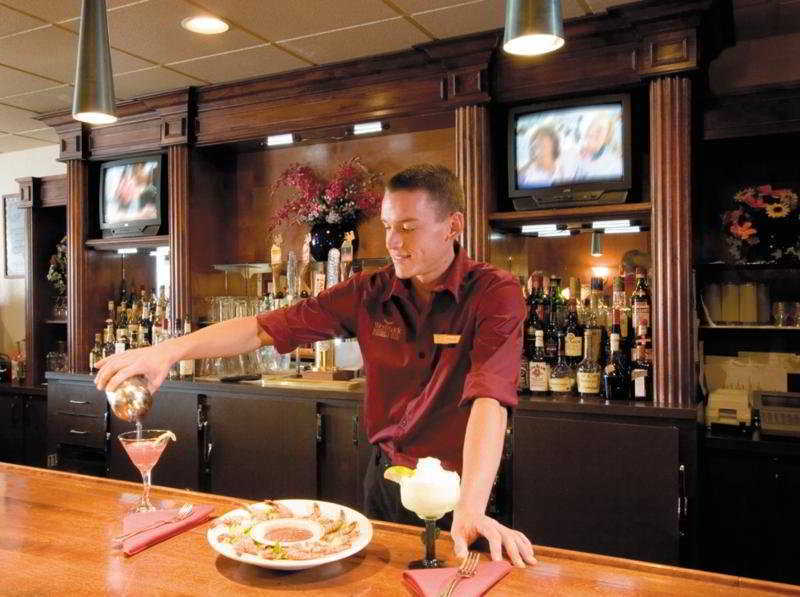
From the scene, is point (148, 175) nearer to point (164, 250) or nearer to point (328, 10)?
point (164, 250)

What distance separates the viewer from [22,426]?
516 cm

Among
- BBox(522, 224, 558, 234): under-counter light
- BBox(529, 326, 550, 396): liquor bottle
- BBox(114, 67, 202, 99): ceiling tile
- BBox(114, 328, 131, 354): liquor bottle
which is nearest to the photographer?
BBox(529, 326, 550, 396): liquor bottle

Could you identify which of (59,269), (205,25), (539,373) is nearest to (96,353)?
(59,269)

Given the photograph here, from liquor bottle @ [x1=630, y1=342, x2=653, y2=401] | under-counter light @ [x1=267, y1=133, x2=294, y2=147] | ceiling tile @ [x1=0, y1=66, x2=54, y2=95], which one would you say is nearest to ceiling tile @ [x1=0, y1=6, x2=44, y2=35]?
ceiling tile @ [x1=0, y1=66, x2=54, y2=95]

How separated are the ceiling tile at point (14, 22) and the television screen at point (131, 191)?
3.83ft

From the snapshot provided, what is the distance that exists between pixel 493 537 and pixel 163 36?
3012 millimetres

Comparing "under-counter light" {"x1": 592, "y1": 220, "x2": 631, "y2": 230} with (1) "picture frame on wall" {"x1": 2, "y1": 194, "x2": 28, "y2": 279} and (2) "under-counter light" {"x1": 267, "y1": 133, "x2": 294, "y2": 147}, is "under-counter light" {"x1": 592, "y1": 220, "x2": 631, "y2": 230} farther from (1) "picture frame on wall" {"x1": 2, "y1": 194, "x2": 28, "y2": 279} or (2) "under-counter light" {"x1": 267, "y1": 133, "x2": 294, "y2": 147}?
(1) "picture frame on wall" {"x1": 2, "y1": 194, "x2": 28, "y2": 279}

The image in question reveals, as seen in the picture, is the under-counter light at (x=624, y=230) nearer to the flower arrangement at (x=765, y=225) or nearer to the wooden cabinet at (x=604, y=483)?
the flower arrangement at (x=765, y=225)

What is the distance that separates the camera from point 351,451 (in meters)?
3.46

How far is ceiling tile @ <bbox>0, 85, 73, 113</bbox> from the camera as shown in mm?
4277

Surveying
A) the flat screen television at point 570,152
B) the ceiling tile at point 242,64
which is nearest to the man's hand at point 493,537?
the flat screen television at point 570,152

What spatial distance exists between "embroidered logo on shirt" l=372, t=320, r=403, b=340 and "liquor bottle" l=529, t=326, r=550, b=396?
4.87 ft

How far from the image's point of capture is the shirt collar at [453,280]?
6.25ft

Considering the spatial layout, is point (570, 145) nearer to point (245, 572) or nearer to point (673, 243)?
point (673, 243)
